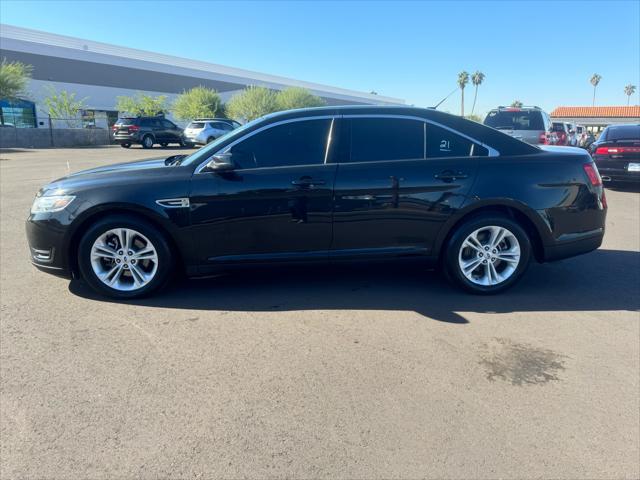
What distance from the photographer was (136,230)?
4.00m

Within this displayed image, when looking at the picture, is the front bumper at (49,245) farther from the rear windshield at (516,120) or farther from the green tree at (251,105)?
the green tree at (251,105)

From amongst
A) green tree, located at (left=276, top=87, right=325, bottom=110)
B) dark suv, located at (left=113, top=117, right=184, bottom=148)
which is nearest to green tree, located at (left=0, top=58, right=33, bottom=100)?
dark suv, located at (left=113, top=117, right=184, bottom=148)

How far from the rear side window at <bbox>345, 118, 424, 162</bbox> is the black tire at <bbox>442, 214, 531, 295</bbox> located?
811 mm

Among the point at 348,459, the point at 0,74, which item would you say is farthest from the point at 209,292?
the point at 0,74

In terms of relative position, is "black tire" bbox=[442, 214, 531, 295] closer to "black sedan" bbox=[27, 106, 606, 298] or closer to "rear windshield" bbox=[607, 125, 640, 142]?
"black sedan" bbox=[27, 106, 606, 298]

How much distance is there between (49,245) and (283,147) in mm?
2240

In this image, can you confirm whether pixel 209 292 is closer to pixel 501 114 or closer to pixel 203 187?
pixel 203 187

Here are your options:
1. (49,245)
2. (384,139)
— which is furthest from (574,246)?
(49,245)

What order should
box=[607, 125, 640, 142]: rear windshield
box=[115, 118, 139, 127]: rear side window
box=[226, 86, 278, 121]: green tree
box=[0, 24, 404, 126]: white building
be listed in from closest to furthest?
1. box=[607, 125, 640, 142]: rear windshield
2. box=[115, 118, 139, 127]: rear side window
3. box=[0, 24, 404, 126]: white building
4. box=[226, 86, 278, 121]: green tree

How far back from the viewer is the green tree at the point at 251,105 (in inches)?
1855

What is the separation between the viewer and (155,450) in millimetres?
2305

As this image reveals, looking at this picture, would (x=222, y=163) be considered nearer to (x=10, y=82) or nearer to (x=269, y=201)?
(x=269, y=201)

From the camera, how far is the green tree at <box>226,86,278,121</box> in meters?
47.1

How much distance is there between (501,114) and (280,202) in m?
10.9
